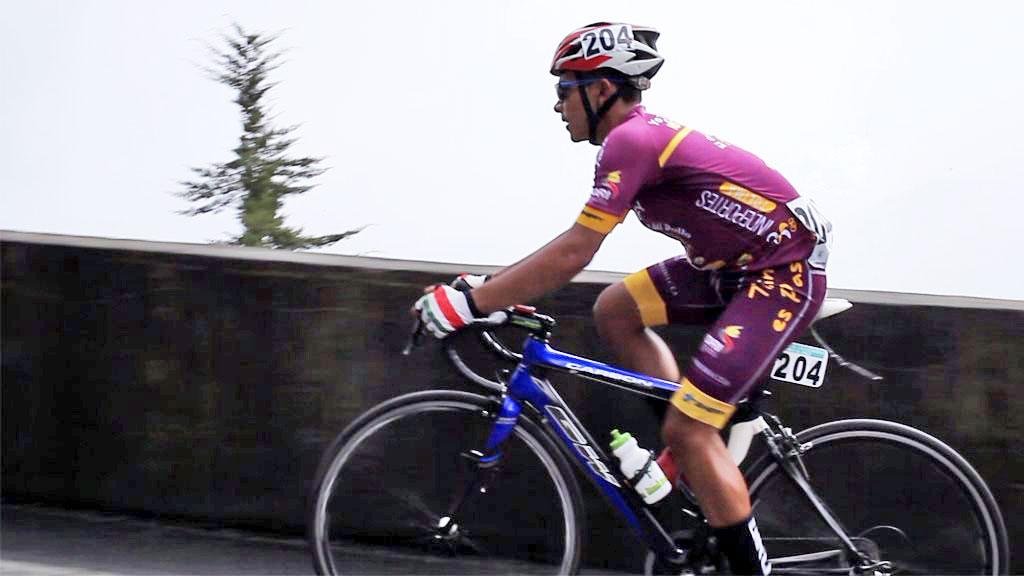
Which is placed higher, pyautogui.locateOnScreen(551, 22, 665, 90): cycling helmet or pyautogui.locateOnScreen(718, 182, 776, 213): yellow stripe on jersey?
pyautogui.locateOnScreen(551, 22, 665, 90): cycling helmet

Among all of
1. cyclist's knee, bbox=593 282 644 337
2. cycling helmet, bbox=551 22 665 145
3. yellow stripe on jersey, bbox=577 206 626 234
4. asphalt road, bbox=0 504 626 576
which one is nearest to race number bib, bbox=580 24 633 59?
cycling helmet, bbox=551 22 665 145

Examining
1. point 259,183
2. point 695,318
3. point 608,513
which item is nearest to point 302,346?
point 608,513

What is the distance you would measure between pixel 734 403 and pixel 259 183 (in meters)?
57.9

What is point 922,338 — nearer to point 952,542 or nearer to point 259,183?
point 952,542

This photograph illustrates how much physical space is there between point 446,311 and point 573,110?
0.81 metres

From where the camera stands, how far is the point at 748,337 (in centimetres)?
418

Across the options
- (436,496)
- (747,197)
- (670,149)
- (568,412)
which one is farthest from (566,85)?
(436,496)

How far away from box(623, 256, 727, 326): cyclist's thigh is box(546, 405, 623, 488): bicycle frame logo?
1.56 feet

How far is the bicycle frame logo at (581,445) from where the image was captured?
14.7ft

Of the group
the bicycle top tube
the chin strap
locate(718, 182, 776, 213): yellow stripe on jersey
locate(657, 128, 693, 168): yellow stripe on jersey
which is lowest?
the bicycle top tube

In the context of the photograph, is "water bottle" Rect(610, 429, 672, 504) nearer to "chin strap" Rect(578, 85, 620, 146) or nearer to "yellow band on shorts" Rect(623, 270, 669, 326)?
"yellow band on shorts" Rect(623, 270, 669, 326)

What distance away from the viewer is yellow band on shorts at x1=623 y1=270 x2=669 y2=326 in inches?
183

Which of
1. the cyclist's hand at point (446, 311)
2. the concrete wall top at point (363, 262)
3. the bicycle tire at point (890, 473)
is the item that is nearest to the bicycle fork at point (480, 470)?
the cyclist's hand at point (446, 311)

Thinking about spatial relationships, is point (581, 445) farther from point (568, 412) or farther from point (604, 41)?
point (604, 41)
